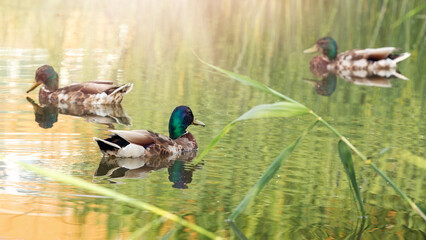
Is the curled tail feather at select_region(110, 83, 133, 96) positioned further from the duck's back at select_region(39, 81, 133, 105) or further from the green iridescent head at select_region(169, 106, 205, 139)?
the green iridescent head at select_region(169, 106, 205, 139)

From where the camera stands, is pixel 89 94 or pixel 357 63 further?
pixel 357 63

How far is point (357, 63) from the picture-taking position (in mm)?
15961

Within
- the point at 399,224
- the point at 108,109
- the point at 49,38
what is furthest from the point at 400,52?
the point at 399,224

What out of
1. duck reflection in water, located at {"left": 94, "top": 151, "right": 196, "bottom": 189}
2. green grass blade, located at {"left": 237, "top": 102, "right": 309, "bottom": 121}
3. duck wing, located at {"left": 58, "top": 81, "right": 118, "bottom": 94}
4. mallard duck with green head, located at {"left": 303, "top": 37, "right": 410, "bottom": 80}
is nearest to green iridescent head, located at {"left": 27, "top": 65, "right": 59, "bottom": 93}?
duck wing, located at {"left": 58, "top": 81, "right": 118, "bottom": 94}

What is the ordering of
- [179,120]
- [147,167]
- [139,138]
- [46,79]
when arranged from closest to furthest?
[147,167] → [139,138] → [179,120] → [46,79]

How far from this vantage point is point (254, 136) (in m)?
8.98

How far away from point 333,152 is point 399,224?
2.43 m

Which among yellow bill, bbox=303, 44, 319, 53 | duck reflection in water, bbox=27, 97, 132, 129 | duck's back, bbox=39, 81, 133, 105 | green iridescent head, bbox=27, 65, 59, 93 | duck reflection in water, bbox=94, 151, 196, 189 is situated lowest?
duck reflection in water, bbox=94, 151, 196, 189

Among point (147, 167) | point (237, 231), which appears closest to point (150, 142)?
point (147, 167)

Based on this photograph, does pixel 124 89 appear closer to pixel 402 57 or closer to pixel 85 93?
pixel 85 93

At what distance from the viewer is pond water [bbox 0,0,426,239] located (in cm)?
590

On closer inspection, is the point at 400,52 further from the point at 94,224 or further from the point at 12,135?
the point at 94,224

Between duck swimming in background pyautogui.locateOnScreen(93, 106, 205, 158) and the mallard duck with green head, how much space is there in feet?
22.5

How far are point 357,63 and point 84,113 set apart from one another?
690 cm
